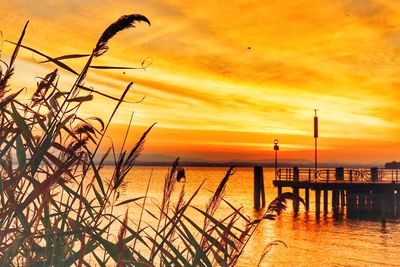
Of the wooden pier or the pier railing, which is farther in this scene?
the pier railing

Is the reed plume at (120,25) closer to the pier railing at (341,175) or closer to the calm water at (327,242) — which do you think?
the calm water at (327,242)

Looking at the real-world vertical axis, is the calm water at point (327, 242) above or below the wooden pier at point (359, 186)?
below

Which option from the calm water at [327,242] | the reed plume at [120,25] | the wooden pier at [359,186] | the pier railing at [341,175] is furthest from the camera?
the pier railing at [341,175]

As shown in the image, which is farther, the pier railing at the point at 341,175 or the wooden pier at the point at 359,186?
the pier railing at the point at 341,175

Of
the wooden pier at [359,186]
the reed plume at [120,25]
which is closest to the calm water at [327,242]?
the wooden pier at [359,186]

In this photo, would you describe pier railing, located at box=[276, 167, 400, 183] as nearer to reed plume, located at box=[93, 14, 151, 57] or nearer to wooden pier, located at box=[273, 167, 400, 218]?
wooden pier, located at box=[273, 167, 400, 218]

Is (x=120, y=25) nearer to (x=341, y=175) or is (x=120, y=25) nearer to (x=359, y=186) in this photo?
(x=359, y=186)

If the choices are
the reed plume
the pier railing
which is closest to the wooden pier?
the pier railing

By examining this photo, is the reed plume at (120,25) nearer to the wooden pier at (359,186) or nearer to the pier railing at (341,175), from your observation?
the wooden pier at (359,186)

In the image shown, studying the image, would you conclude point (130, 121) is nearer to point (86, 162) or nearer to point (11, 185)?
point (86, 162)

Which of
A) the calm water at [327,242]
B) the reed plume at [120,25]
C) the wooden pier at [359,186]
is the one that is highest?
the reed plume at [120,25]

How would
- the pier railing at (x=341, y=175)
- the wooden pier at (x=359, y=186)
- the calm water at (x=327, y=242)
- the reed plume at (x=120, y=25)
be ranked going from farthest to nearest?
the pier railing at (x=341, y=175)
the wooden pier at (x=359, y=186)
the calm water at (x=327, y=242)
the reed plume at (x=120, y=25)

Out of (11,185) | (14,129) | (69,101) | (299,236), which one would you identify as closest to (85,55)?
A: (69,101)

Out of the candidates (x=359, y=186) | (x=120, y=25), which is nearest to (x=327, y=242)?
(x=359, y=186)
